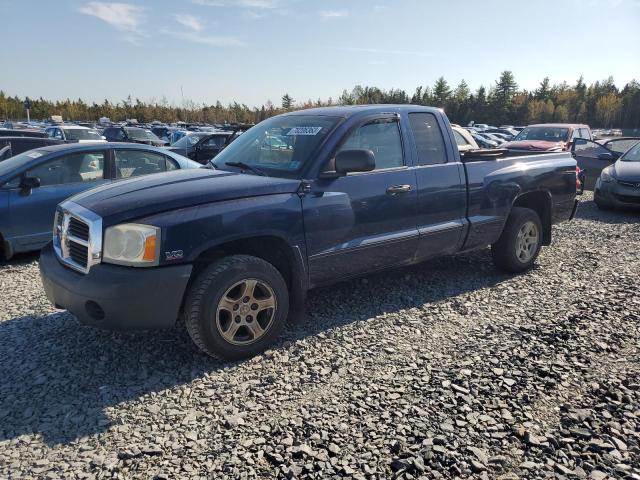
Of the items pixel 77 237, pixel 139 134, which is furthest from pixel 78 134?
pixel 77 237

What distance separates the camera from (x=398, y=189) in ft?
14.0

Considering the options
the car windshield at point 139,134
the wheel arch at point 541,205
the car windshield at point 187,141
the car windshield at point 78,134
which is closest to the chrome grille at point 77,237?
the wheel arch at point 541,205

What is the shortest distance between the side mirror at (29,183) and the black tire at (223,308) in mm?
3865

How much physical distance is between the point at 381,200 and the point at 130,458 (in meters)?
2.69

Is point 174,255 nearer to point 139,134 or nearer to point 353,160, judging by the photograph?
point 353,160

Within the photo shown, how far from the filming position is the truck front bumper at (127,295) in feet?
10.0

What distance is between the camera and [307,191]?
374 centimetres

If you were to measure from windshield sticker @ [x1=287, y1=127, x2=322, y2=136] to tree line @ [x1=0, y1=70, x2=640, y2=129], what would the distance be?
68153 mm

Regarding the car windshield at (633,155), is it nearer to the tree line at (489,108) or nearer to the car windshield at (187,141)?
the car windshield at (187,141)

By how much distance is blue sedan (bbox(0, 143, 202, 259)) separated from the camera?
231 inches

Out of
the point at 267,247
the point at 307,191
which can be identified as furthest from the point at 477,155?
the point at 267,247

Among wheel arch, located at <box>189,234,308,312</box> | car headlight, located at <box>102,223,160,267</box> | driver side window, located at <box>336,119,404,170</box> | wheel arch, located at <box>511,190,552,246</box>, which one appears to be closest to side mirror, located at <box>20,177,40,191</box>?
car headlight, located at <box>102,223,160,267</box>

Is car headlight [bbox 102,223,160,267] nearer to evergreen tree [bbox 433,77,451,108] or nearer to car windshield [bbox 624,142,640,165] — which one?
car windshield [bbox 624,142,640,165]

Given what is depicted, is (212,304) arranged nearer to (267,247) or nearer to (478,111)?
(267,247)
